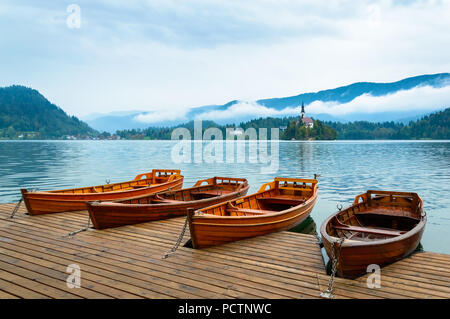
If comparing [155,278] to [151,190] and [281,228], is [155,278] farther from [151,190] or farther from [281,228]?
[151,190]

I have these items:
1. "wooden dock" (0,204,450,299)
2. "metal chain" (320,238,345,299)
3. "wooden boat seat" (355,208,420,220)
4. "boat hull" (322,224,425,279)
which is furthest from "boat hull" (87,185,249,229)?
"wooden boat seat" (355,208,420,220)

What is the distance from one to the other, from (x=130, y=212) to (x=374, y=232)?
22.3 feet

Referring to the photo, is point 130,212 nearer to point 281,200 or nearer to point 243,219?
point 243,219

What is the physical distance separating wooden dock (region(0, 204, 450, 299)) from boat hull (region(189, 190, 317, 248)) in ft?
0.68

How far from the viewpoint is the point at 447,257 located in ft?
23.9

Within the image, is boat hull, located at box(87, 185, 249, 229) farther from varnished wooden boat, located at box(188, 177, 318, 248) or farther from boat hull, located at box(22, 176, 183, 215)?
boat hull, located at box(22, 176, 183, 215)

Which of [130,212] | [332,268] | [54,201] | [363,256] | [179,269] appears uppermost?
[54,201]

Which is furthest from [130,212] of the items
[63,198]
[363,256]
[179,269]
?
[363,256]

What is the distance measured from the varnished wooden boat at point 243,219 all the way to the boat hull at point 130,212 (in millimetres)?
1119

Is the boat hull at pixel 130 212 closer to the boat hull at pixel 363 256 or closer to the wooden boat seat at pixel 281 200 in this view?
the wooden boat seat at pixel 281 200

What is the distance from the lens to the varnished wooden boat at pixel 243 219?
7793 millimetres

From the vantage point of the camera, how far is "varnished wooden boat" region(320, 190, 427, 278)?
624cm

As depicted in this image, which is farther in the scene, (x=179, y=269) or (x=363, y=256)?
(x=179, y=269)

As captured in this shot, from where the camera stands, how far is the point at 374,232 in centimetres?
787
